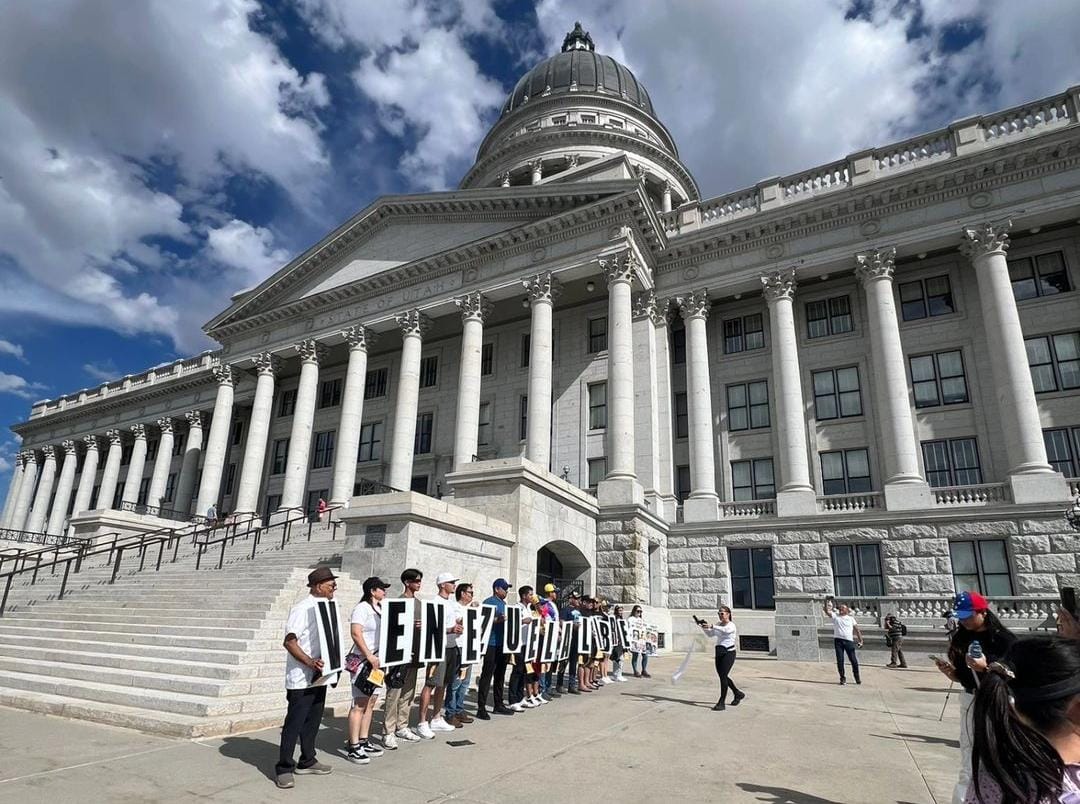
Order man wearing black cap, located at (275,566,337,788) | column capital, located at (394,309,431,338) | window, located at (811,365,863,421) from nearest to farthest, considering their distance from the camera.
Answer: man wearing black cap, located at (275,566,337,788), window, located at (811,365,863,421), column capital, located at (394,309,431,338)

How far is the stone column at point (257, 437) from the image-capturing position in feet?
109

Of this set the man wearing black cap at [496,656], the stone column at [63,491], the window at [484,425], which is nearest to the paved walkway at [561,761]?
the man wearing black cap at [496,656]

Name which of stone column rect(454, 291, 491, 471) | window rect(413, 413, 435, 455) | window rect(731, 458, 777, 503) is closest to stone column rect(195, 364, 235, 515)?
window rect(413, 413, 435, 455)

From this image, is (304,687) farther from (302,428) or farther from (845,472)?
(302,428)

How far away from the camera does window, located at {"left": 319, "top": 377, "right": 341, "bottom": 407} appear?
39719mm

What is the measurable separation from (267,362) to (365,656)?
33.4 m

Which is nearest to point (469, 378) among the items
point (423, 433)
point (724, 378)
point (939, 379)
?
point (423, 433)

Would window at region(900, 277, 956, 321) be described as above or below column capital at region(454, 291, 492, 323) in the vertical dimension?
below

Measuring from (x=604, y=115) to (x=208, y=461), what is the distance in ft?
128

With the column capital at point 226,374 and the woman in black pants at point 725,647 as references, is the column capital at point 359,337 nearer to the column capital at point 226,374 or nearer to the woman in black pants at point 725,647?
the column capital at point 226,374

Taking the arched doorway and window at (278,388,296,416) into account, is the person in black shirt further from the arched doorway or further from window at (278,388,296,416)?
window at (278,388,296,416)

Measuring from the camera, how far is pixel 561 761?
690 cm

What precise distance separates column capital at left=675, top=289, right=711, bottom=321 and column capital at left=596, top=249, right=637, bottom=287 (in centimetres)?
334

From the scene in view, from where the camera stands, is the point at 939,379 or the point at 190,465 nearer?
the point at 939,379
